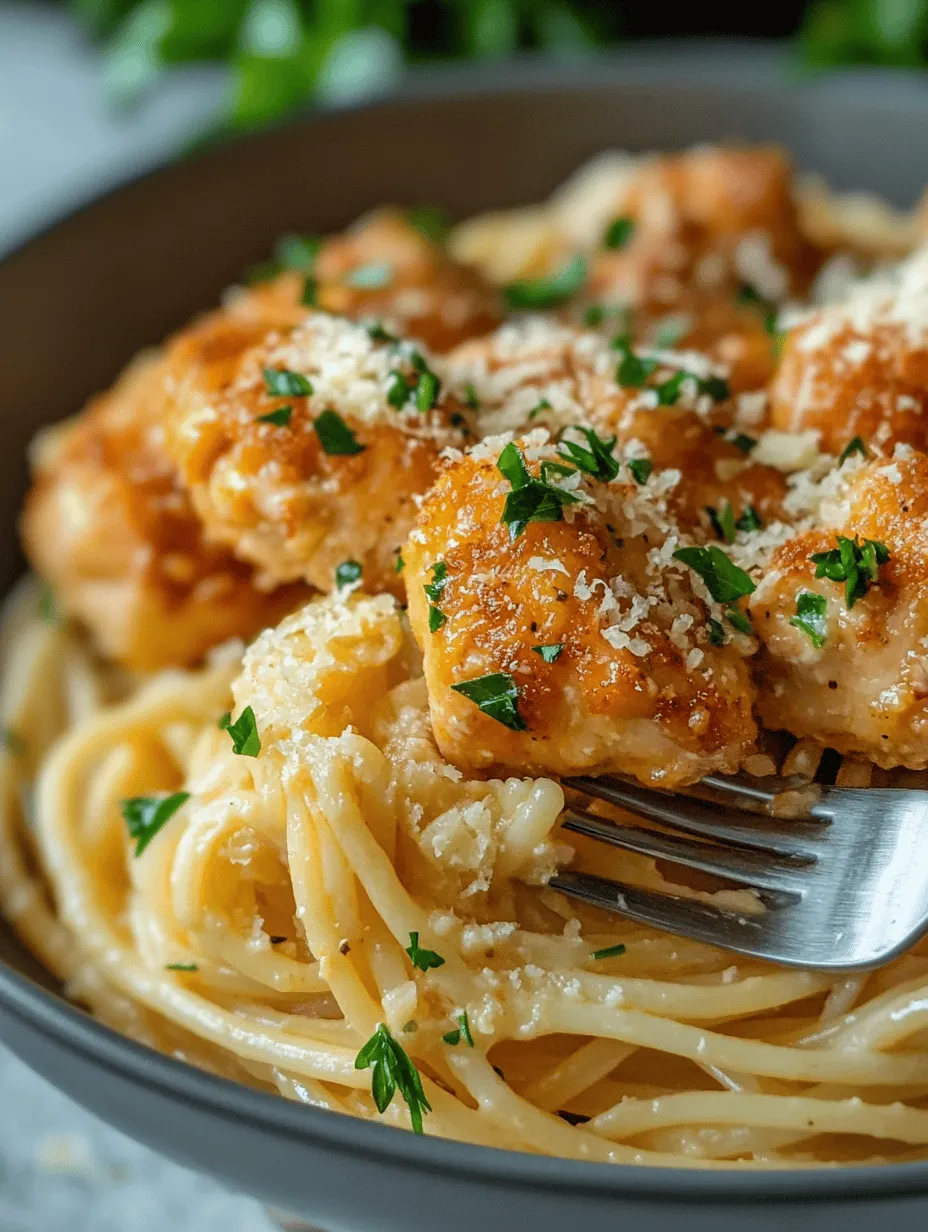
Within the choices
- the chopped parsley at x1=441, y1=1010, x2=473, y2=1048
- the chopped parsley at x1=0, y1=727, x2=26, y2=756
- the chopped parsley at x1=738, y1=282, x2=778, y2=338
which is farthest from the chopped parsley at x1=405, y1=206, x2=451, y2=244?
the chopped parsley at x1=441, y1=1010, x2=473, y2=1048

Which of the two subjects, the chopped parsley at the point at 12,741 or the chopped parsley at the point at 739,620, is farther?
the chopped parsley at the point at 12,741

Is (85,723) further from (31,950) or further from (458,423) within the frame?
(458,423)

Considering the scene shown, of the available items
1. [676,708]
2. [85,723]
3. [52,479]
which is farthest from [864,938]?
[52,479]

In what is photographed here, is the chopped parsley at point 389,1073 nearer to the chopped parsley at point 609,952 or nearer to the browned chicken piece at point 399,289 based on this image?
the chopped parsley at point 609,952

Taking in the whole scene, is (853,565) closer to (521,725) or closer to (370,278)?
(521,725)

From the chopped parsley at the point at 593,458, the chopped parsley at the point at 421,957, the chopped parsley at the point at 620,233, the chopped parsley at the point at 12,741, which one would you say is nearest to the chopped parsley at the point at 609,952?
the chopped parsley at the point at 421,957
